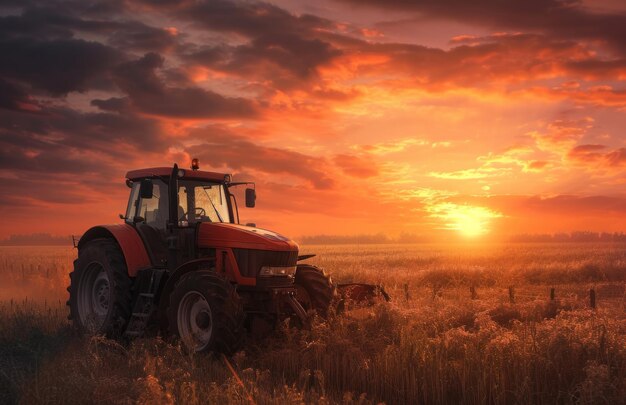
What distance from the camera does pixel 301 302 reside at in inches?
450

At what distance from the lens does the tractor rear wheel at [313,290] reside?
450 inches

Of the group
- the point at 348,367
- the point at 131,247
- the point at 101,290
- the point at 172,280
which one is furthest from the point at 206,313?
the point at 101,290

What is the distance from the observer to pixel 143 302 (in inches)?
431

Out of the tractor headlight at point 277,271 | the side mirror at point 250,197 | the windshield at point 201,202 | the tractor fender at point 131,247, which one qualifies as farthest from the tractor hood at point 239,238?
the tractor fender at point 131,247

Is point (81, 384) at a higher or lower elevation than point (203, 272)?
lower

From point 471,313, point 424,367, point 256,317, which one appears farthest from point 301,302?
point 471,313

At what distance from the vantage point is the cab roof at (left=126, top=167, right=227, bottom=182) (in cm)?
1140

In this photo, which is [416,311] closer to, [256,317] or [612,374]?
[256,317]

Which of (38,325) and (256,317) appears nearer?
(256,317)

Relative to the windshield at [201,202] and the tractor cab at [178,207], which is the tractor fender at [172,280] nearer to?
the tractor cab at [178,207]

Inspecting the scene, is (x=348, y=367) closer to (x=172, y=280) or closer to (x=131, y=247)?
(x=172, y=280)

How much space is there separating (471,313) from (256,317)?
279 inches

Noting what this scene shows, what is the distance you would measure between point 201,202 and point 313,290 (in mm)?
2664

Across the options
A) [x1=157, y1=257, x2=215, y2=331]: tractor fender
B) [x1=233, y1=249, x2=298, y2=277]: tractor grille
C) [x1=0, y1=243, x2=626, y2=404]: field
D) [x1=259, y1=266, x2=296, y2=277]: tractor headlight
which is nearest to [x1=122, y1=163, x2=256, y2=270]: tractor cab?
[x1=157, y1=257, x2=215, y2=331]: tractor fender
